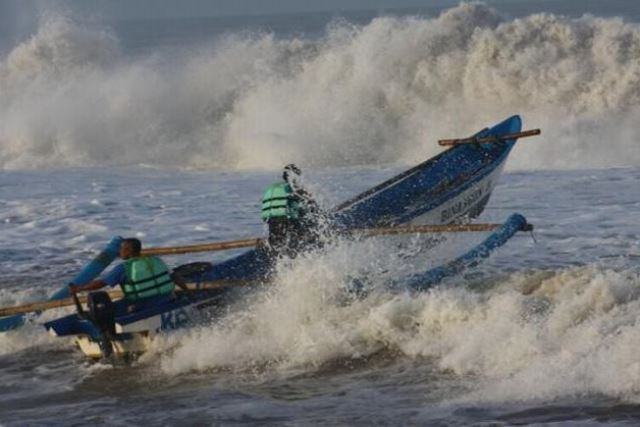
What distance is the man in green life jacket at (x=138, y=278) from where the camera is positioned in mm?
10859

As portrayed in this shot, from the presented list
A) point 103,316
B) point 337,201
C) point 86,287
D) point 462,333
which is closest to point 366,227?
point 462,333

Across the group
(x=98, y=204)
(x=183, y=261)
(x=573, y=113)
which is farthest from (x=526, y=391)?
(x=573, y=113)

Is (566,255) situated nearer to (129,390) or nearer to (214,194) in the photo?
(129,390)

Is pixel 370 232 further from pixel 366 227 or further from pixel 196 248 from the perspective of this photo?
pixel 196 248

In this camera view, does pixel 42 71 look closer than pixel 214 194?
No

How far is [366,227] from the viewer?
44.1 feet

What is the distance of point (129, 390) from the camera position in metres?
10.0

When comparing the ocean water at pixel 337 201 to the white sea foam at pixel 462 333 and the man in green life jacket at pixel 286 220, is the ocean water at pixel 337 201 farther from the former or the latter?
the man in green life jacket at pixel 286 220

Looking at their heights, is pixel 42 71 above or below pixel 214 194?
above

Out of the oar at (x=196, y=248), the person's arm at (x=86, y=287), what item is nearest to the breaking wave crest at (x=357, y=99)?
the oar at (x=196, y=248)

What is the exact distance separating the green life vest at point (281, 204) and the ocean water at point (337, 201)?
653 millimetres

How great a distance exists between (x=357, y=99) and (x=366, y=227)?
548 inches

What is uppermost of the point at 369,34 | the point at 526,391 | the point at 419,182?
the point at 369,34

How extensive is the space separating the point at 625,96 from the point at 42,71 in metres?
16.3
